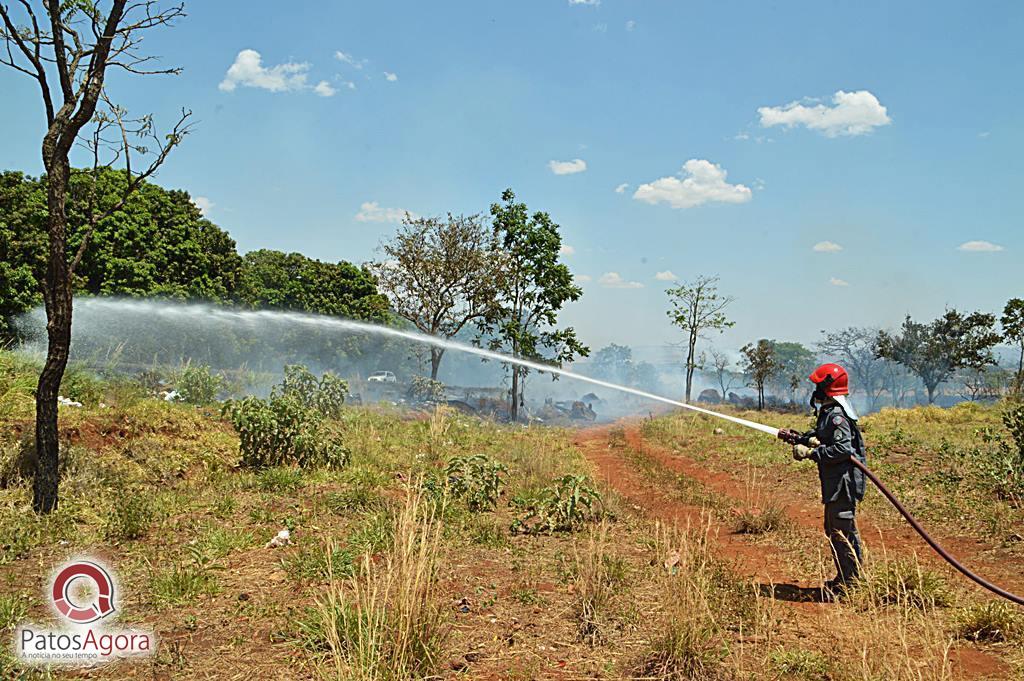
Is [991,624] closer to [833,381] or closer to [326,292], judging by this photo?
[833,381]

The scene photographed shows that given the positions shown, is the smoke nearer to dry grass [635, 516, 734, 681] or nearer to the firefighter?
the firefighter

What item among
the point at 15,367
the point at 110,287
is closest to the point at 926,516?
the point at 15,367

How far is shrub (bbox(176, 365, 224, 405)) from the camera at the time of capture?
553 inches

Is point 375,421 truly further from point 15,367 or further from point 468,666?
point 468,666

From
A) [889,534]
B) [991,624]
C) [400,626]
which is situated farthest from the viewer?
[889,534]

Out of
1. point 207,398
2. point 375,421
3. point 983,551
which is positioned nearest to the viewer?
point 983,551

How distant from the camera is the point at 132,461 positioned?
8688 mm

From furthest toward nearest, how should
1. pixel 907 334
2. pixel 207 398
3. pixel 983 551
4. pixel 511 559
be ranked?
pixel 907 334 < pixel 207 398 < pixel 983 551 < pixel 511 559

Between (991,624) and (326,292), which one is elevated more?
(326,292)

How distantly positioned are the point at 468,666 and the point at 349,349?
39.6 meters

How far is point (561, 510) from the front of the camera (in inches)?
301

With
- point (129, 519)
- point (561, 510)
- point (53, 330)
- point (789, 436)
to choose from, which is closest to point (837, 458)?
point (789, 436)

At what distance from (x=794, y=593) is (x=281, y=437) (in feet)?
23.7

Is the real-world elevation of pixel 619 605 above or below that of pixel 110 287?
below
